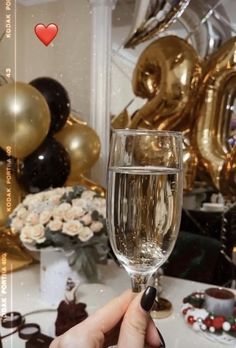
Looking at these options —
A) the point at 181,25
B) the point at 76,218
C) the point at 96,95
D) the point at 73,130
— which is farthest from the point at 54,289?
the point at 181,25

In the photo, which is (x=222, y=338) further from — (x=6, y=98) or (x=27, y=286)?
(x=6, y=98)

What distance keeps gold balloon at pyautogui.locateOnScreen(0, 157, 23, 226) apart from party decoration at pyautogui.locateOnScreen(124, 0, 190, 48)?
1.77 feet

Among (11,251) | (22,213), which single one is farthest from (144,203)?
(11,251)

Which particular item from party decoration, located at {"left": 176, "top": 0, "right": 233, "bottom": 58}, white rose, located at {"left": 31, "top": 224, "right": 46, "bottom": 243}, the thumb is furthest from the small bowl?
party decoration, located at {"left": 176, "top": 0, "right": 233, "bottom": 58}

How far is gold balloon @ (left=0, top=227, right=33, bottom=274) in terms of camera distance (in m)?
1.03

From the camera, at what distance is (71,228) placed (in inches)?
36.1

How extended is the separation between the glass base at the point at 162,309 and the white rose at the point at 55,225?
0.89 feet

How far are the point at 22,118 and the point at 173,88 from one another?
1.39ft

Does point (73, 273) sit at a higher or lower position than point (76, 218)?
lower

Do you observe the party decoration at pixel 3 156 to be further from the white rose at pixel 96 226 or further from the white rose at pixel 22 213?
the white rose at pixel 96 226

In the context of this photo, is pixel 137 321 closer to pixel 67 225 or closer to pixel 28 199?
pixel 67 225

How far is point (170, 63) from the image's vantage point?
1.13m

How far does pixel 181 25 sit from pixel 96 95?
1.27 ft

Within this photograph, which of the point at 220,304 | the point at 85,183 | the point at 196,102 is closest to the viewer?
the point at 220,304
